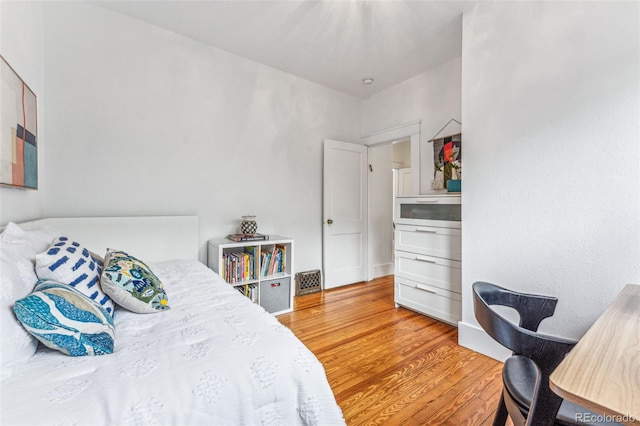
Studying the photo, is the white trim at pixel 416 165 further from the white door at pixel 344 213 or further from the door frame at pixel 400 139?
the white door at pixel 344 213

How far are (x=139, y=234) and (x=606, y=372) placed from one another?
110 inches

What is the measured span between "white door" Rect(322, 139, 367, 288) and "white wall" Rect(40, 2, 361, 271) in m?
0.13

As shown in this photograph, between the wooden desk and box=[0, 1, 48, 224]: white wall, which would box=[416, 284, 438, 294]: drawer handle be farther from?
box=[0, 1, 48, 224]: white wall

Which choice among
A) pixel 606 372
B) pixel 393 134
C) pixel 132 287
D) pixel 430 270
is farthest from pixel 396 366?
pixel 393 134

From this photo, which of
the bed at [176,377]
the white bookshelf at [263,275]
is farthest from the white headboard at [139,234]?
the bed at [176,377]

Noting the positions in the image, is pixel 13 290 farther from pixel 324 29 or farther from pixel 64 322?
pixel 324 29

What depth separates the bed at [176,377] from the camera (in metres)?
0.71

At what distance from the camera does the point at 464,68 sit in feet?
7.14

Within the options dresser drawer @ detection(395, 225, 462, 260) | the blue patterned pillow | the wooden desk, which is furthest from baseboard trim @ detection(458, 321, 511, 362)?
the blue patterned pillow

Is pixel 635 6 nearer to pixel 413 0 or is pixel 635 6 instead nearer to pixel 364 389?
pixel 413 0

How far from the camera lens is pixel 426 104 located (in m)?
3.23

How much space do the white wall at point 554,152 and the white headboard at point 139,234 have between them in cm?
241

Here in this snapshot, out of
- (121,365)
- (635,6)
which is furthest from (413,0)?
(121,365)

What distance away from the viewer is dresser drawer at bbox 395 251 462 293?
97.4 inches
